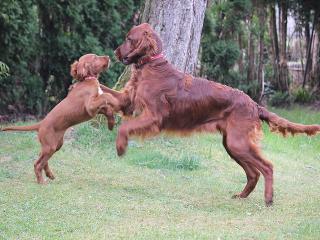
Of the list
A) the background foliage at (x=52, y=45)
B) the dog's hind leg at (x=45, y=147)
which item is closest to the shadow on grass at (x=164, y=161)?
the dog's hind leg at (x=45, y=147)

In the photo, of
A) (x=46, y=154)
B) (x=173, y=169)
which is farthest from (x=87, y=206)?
(x=173, y=169)

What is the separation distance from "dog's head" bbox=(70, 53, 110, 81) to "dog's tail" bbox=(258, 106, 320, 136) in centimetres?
180

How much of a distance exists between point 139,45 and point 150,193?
4.91ft

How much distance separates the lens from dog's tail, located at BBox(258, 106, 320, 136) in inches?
256

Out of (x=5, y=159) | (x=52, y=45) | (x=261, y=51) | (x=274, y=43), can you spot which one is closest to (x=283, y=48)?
(x=274, y=43)

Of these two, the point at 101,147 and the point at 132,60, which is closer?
the point at 132,60

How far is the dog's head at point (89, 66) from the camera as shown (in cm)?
711

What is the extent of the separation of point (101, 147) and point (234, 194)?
2494mm

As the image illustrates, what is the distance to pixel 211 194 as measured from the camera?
6.94 metres

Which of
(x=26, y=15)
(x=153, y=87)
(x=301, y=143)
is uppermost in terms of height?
(x=26, y=15)

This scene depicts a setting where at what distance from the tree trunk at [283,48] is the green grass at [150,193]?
5432mm

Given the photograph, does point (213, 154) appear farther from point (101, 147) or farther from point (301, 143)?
point (301, 143)

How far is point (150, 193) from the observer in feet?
22.1

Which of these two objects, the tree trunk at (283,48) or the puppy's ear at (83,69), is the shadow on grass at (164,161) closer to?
the puppy's ear at (83,69)
